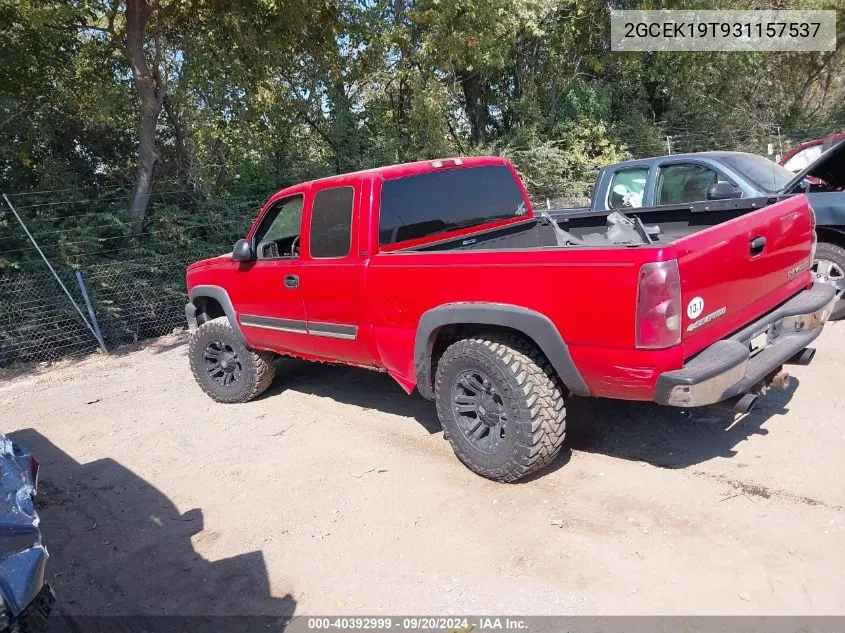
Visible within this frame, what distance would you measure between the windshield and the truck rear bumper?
2.20 meters

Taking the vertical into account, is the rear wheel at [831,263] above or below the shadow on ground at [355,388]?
above

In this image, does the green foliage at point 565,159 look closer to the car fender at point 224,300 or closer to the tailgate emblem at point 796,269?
the car fender at point 224,300

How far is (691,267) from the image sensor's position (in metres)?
2.83

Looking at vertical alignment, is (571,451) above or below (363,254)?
below

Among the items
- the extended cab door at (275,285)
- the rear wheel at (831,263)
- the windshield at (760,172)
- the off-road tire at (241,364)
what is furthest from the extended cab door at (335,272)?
the rear wheel at (831,263)

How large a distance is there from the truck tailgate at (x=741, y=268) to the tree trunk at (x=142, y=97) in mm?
8726

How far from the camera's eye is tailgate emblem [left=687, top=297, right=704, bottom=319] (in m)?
Answer: 2.87

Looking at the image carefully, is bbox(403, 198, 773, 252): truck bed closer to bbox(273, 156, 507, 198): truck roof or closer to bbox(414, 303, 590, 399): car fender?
bbox(273, 156, 507, 198): truck roof

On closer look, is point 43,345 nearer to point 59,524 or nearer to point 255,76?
point 59,524

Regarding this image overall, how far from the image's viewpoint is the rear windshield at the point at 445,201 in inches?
165

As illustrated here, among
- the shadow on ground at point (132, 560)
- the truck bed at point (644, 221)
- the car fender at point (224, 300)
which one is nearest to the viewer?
the shadow on ground at point (132, 560)

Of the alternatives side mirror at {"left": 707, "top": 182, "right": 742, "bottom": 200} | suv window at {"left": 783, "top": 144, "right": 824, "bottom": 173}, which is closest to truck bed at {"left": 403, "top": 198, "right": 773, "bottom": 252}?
side mirror at {"left": 707, "top": 182, "right": 742, "bottom": 200}

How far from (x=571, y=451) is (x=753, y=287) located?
1479mm

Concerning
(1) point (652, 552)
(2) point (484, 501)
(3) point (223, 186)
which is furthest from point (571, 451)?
(3) point (223, 186)
